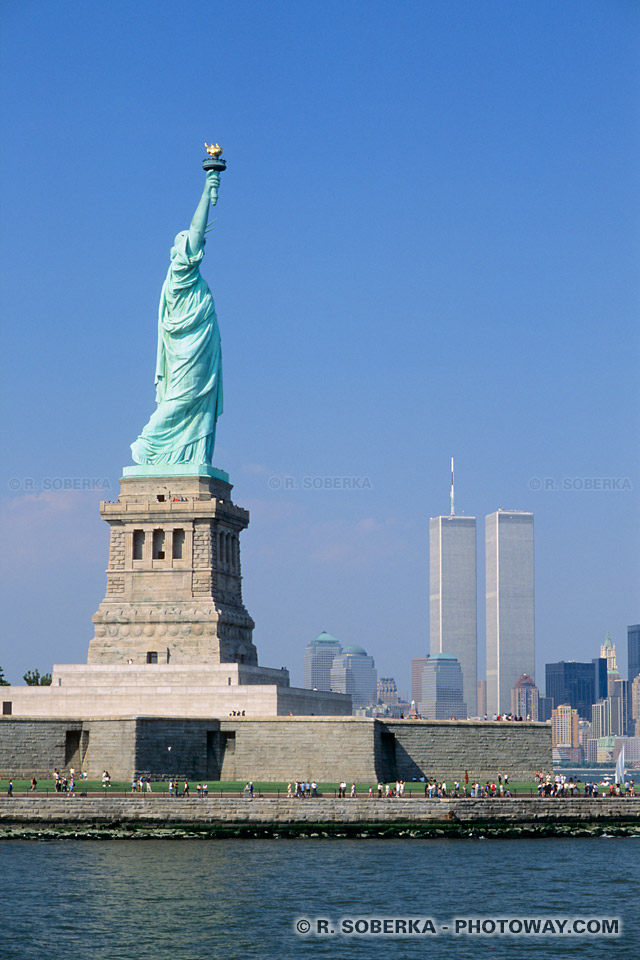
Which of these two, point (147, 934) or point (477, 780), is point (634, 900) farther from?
point (477, 780)

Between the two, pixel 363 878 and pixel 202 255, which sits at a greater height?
pixel 202 255

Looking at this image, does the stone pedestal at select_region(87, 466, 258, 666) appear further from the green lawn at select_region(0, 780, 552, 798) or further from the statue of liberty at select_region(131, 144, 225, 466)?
the green lawn at select_region(0, 780, 552, 798)

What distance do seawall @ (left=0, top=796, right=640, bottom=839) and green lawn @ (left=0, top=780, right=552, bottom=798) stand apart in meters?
1.06

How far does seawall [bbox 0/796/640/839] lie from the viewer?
52.4 metres

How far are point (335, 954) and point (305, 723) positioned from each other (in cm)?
2239

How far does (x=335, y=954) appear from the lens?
36500 mm

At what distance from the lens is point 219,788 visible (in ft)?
184

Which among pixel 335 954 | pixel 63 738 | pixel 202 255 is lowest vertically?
pixel 335 954

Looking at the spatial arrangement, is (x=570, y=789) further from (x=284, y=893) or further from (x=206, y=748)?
(x=284, y=893)

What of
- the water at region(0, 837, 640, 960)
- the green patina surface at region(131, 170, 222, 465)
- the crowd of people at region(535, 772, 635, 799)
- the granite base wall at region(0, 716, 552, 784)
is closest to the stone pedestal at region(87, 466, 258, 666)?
the green patina surface at region(131, 170, 222, 465)

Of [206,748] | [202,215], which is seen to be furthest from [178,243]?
[206,748]

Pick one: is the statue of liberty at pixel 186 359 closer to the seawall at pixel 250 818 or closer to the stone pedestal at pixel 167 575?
the stone pedestal at pixel 167 575

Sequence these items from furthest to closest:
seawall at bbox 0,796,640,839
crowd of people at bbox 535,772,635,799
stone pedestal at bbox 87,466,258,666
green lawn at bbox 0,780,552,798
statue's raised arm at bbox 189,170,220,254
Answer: statue's raised arm at bbox 189,170,220,254, stone pedestal at bbox 87,466,258,666, crowd of people at bbox 535,772,635,799, green lawn at bbox 0,780,552,798, seawall at bbox 0,796,640,839

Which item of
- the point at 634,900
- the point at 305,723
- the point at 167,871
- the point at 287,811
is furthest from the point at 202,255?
the point at 634,900
